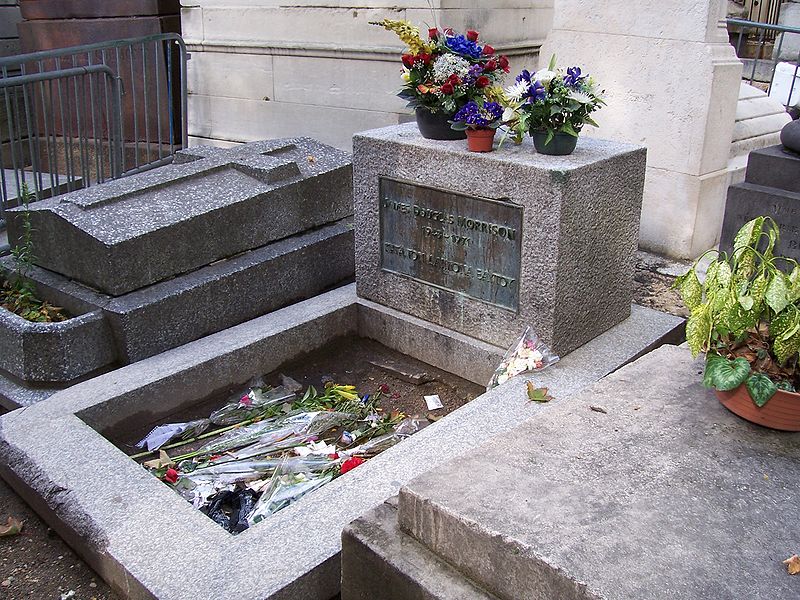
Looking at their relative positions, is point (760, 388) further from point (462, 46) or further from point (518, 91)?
point (462, 46)

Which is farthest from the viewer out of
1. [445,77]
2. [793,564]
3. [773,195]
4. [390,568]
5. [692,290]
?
[773,195]

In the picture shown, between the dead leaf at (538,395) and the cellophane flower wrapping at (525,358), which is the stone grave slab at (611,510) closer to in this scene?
the dead leaf at (538,395)

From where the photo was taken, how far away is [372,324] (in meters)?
4.91

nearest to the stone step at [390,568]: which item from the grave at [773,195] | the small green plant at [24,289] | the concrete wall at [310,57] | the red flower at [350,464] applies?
the red flower at [350,464]

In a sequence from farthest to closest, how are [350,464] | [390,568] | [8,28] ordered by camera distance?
[8,28]
[350,464]
[390,568]

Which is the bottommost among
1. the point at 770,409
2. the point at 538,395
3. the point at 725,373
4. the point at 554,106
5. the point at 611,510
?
the point at 538,395

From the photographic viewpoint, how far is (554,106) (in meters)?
3.96

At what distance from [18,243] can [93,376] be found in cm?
111

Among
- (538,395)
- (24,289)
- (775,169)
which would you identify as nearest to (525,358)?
(538,395)

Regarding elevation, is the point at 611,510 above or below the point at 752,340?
below

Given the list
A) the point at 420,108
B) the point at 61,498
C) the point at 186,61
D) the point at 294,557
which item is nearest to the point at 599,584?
the point at 294,557

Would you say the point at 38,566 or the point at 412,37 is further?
the point at 412,37

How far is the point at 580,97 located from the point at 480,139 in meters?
0.54

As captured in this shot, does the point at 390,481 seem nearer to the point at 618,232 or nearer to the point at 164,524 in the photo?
the point at 164,524
